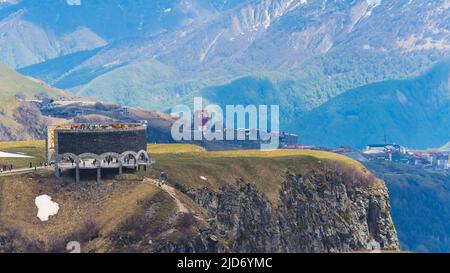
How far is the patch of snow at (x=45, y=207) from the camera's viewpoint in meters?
163

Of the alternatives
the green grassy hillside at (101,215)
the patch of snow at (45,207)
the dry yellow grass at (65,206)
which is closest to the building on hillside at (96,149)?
the green grassy hillside at (101,215)

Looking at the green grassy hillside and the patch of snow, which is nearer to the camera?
the green grassy hillside

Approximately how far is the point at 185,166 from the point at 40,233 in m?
40.9

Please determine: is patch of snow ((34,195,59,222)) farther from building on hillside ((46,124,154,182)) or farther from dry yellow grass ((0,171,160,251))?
building on hillside ((46,124,154,182))

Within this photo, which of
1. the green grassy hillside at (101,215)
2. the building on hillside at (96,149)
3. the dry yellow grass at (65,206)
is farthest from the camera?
the building on hillside at (96,149)

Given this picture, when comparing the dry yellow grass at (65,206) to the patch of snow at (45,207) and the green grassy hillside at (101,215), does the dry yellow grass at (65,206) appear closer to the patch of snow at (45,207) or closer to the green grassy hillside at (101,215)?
the green grassy hillside at (101,215)

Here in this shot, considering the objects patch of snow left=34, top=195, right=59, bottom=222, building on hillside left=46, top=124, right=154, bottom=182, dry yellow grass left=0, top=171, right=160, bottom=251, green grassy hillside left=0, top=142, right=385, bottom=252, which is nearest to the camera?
green grassy hillside left=0, top=142, right=385, bottom=252

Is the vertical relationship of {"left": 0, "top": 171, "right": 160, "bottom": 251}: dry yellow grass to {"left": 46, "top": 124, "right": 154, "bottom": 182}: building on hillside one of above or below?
below

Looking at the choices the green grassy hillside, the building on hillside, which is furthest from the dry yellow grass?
the building on hillside

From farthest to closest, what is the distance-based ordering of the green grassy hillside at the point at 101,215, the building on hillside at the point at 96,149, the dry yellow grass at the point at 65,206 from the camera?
the building on hillside at the point at 96,149 → the dry yellow grass at the point at 65,206 → the green grassy hillside at the point at 101,215

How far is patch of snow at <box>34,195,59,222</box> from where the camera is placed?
16296cm

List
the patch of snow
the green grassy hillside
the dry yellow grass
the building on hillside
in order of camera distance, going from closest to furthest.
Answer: the green grassy hillside, the dry yellow grass, the patch of snow, the building on hillside

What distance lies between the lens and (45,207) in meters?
165
